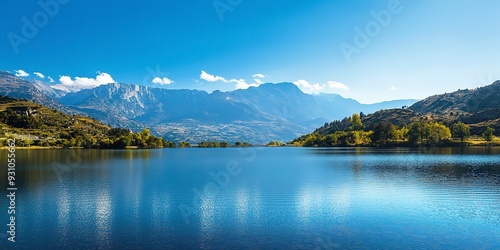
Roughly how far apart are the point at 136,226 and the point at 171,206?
1087 cm

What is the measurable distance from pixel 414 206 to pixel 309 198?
14.6 meters

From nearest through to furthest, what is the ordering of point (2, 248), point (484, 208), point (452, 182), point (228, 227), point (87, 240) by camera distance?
1. point (2, 248)
2. point (87, 240)
3. point (228, 227)
4. point (484, 208)
5. point (452, 182)

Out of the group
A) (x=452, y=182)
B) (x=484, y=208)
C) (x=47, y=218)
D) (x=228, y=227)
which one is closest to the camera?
(x=228, y=227)

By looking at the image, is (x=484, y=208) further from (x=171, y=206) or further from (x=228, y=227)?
(x=171, y=206)

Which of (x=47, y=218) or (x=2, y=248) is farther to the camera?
(x=47, y=218)

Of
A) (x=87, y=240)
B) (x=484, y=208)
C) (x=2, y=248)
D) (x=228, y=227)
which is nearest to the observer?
(x=2, y=248)

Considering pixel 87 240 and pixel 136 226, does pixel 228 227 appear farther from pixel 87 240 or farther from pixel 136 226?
pixel 87 240

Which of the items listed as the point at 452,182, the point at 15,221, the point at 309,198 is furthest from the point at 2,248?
the point at 452,182

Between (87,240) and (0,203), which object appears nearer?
(87,240)

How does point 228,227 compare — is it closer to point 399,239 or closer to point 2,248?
point 399,239

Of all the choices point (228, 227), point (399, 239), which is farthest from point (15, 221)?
point (399, 239)

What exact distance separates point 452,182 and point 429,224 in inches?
1439

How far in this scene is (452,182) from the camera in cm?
6919

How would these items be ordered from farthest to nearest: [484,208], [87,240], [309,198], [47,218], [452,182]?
1. [452,182]
2. [309,198]
3. [484,208]
4. [47,218]
5. [87,240]
